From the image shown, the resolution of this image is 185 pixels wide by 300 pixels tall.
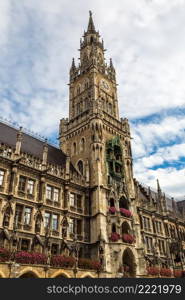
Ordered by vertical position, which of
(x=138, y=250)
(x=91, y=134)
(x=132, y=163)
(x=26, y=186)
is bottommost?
(x=138, y=250)

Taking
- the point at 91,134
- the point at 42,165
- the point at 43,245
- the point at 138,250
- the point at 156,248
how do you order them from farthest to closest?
the point at 156,248
the point at 91,134
the point at 138,250
the point at 42,165
the point at 43,245

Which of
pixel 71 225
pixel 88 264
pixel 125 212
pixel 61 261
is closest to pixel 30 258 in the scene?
pixel 61 261

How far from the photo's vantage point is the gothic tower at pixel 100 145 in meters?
34.3

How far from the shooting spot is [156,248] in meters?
43.5

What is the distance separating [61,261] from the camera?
25.9m

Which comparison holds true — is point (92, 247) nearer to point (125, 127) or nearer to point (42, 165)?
point (42, 165)

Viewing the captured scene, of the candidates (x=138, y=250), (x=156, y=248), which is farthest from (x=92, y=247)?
(x=156, y=248)

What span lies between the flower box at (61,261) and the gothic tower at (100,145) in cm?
584

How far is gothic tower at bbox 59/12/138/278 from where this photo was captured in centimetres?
3431

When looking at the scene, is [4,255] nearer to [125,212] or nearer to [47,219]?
[47,219]

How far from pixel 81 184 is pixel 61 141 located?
11.6m

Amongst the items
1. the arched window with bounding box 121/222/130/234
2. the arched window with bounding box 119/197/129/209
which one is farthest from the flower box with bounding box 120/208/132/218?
the arched window with bounding box 119/197/129/209

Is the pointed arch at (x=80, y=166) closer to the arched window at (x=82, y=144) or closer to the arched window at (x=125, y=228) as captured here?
the arched window at (x=82, y=144)

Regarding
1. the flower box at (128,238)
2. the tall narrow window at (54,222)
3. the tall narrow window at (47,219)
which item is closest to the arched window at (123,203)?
the flower box at (128,238)
